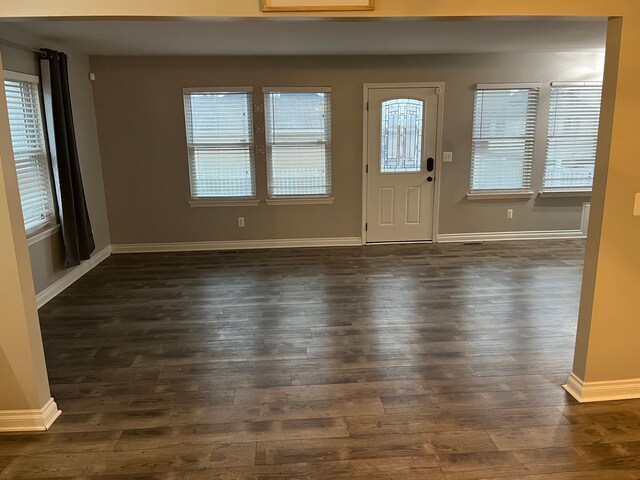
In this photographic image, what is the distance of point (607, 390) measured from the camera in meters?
2.72

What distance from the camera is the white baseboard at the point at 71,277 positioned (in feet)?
14.3

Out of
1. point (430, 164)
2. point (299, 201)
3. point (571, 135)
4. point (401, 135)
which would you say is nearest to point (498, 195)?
point (430, 164)

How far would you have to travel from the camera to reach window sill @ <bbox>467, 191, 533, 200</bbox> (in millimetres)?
6324

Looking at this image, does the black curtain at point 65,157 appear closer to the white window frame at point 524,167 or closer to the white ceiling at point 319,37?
the white ceiling at point 319,37

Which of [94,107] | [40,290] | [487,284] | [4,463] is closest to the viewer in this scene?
[4,463]

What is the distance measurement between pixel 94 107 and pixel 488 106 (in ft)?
16.1

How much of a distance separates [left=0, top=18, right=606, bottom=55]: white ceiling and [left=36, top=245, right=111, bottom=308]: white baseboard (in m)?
2.29

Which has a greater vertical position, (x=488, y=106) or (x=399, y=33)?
(x=399, y=33)

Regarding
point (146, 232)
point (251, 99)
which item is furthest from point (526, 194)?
point (146, 232)

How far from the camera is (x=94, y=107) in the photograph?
227 inches

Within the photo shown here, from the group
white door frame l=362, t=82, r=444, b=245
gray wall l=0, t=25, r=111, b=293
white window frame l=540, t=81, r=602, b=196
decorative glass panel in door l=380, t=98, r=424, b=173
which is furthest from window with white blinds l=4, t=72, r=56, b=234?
white window frame l=540, t=81, r=602, b=196

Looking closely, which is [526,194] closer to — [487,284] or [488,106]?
[488,106]

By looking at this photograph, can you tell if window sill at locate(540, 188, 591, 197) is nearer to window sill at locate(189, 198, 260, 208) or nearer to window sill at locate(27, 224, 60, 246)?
window sill at locate(189, 198, 260, 208)

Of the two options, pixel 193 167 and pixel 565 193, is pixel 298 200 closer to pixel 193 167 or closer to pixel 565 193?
pixel 193 167
